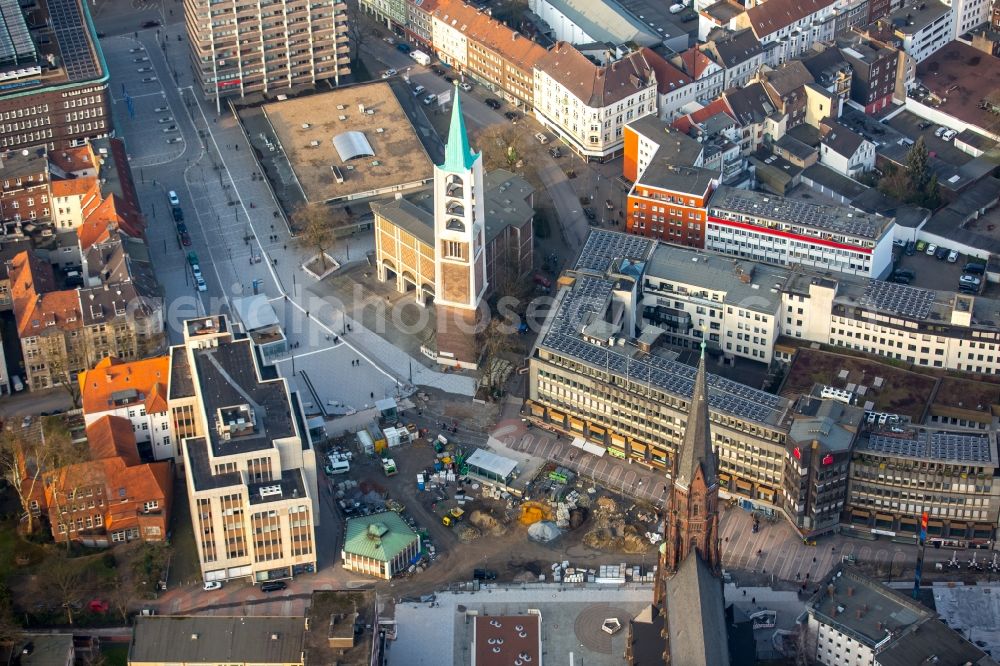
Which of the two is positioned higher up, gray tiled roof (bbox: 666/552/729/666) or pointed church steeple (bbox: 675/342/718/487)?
pointed church steeple (bbox: 675/342/718/487)

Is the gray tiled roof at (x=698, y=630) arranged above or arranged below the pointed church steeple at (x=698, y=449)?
below

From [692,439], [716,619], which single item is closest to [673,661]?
[716,619]

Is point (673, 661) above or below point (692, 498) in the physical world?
below

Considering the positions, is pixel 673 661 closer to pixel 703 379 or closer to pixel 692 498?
pixel 692 498

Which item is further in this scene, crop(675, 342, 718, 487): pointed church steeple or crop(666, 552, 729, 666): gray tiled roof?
crop(675, 342, 718, 487): pointed church steeple

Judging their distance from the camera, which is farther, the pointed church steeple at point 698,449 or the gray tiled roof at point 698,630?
the pointed church steeple at point 698,449

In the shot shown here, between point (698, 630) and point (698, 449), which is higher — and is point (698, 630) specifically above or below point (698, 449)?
below

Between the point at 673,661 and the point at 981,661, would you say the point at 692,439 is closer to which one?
the point at 673,661

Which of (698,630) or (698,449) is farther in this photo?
(698,449)

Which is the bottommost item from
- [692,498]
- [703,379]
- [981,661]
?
[981,661]
